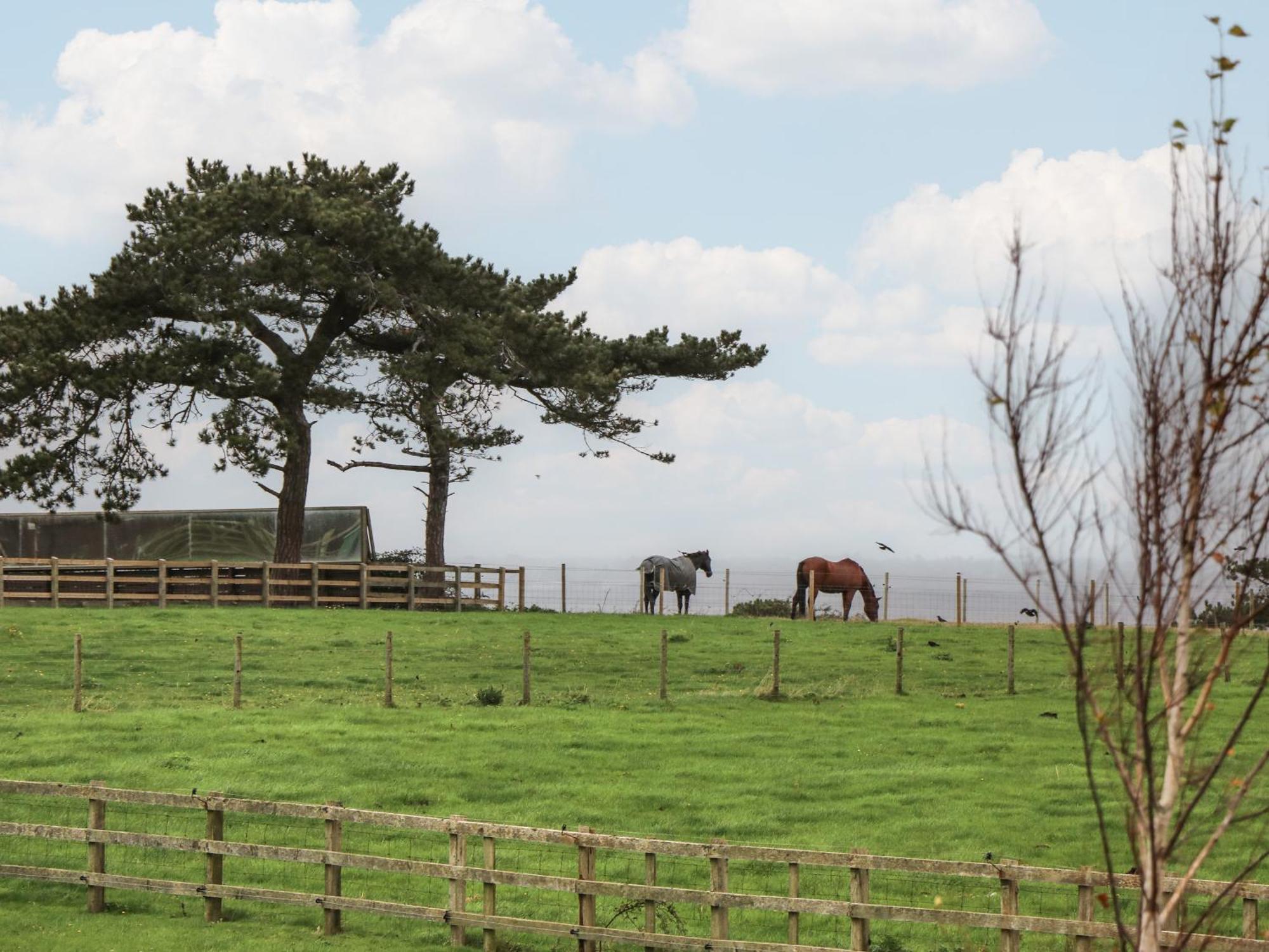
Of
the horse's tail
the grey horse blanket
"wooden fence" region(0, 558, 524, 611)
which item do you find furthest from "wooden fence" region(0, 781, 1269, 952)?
the grey horse blanket

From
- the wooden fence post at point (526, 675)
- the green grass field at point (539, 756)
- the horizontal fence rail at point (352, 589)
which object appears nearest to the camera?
the green grass field at point (539, 756)

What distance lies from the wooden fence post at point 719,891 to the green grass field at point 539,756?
171 centimetres

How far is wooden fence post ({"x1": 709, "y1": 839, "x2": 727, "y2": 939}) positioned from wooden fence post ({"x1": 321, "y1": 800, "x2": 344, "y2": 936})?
11.9 feet

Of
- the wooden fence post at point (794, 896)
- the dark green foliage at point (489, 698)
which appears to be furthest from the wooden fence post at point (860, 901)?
the dark green foliage at point (489, 698)

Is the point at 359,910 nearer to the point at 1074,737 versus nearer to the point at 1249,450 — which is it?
the point at 1249,450

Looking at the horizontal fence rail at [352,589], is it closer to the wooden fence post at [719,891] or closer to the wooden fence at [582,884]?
the wooden fence at [582,884]

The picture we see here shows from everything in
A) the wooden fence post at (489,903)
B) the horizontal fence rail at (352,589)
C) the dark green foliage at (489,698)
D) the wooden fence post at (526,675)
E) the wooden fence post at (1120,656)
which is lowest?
the wooden fence post at (489,903)

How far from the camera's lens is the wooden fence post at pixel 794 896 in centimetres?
1229

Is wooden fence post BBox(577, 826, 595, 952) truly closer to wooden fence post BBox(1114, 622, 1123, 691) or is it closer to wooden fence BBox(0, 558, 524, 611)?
wooden fence post BBox(1114, 622, 1123, 691)

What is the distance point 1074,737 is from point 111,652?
1919 cm

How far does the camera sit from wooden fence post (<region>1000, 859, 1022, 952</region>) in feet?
37.6

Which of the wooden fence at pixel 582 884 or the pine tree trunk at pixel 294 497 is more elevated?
the pine tree trunk at pixel 294 497

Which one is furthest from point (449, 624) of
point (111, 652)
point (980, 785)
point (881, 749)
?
point (980, 785)

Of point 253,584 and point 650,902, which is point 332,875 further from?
point 253,584
